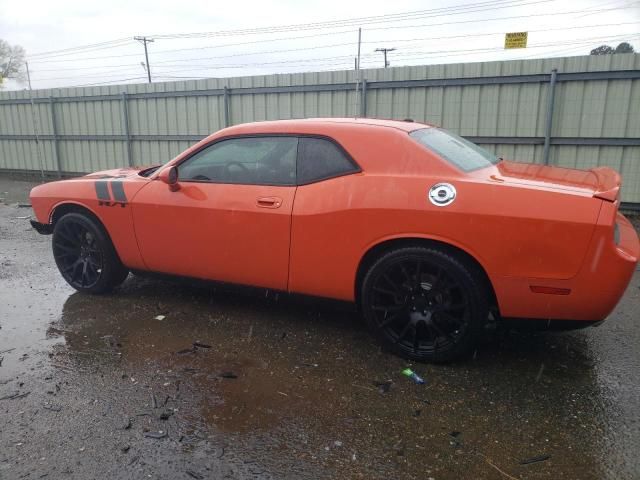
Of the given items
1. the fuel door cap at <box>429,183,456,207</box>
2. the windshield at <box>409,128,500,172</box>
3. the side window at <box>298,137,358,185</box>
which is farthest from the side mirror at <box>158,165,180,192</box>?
the fuel door cap at <box>429,183,456,207</box>

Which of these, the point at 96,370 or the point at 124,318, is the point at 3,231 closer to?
the point at 124,318

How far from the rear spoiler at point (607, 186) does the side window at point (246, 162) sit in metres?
1.94

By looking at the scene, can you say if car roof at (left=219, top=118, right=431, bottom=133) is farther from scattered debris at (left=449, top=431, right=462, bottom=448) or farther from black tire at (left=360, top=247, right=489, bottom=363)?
scattered debris at (left=449, top=431, right=462, bottom=448)

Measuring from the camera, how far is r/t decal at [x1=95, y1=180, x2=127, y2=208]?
4242 mm

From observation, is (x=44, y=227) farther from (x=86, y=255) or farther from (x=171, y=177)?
(x=171, y=177)

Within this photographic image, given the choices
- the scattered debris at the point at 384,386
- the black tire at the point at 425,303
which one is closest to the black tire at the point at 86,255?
the black tire at the point at 425,303

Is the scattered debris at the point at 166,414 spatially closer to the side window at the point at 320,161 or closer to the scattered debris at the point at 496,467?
the scattered debris at the point at 496,467

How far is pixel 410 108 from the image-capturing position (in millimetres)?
9391

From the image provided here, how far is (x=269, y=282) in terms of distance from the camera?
3.70m

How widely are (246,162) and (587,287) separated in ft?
8.08

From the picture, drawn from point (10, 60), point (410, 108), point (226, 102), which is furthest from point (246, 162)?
point (10, 60)

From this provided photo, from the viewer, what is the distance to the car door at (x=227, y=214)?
3.60 m

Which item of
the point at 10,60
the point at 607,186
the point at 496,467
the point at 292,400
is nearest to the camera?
Answer: the point at 496,467

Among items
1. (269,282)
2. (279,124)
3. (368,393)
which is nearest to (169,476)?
(368,393)
